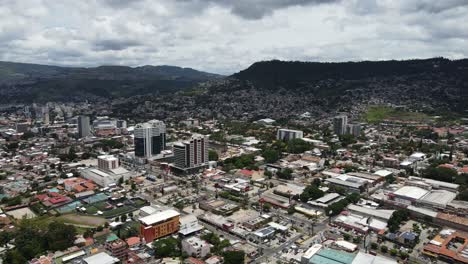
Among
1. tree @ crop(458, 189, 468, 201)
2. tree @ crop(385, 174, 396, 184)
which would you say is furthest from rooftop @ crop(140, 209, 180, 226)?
tree @ crop(458, 189, 468, 201)

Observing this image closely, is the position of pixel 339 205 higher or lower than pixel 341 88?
lower

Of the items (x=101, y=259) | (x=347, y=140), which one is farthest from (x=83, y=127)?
(x=101, y=259)

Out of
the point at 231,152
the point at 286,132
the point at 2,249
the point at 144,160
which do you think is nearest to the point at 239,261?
the point at 2,249

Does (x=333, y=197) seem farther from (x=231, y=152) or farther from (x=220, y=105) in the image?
(x=220, y=105)

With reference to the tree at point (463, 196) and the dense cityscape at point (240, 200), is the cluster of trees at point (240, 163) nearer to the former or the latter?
the dense cityscape at point (240, 200)

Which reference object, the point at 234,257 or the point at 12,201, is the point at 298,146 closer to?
the point at 234,257

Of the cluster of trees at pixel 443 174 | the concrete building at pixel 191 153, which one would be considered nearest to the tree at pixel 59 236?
the concrete building at pixel 191 153
